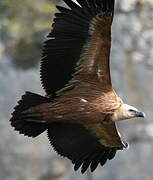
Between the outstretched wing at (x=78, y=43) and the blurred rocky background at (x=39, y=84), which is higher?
the outstretched wing at (x=78, y=43)

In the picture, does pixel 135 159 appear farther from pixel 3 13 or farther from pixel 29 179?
pixel 3 13

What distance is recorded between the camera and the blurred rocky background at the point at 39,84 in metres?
15.0

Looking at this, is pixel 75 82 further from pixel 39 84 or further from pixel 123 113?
pixel 39 84

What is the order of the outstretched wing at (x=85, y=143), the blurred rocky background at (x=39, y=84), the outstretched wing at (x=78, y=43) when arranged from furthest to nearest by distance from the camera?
the blurred rocky background at (x=39, y=84), the outstretched wing at (x=85, y=143), the outstretched wing at (x=78, y=43)

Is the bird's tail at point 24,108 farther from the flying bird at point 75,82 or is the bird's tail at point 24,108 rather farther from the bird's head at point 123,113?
the bird's head at point 123,113

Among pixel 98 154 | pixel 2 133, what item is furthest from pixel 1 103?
pixel 98 154

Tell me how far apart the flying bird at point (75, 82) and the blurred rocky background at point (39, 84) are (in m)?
5.43

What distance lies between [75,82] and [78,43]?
0.45 meters

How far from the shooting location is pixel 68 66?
9383 millimetres

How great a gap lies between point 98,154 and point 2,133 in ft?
18.2

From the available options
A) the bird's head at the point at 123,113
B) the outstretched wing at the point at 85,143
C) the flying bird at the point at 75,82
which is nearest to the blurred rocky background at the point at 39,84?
the outstretched wing at the point at 85,143

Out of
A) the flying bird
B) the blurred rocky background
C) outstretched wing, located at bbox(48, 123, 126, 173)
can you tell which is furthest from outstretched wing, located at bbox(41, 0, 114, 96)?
the blurred rocky background

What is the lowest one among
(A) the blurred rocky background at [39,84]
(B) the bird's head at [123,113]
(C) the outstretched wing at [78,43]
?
(A) the blurred rocky background at [39,84]

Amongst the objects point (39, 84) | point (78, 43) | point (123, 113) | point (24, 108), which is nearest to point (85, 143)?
point (123, 113)
